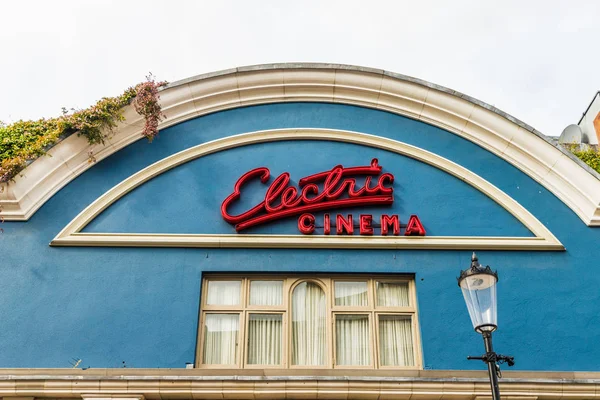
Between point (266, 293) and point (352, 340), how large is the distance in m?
1.68

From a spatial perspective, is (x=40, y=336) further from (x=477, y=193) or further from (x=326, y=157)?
(x=477, y=193)

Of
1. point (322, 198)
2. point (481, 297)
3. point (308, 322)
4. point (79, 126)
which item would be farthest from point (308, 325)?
point (79, 126)

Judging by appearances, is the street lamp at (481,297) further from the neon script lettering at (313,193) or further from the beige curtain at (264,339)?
the neon script lettering at (313,193)

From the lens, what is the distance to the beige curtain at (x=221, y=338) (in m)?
11.8

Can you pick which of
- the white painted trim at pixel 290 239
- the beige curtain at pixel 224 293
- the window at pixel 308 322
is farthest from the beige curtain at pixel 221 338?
the white painted trim at pixel 290 239

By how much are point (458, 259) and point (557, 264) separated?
173 centimetres

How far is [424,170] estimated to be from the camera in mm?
13680

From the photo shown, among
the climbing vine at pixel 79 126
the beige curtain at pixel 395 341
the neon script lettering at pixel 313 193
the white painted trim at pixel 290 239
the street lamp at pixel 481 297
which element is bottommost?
the street lamp at pixel 481 297

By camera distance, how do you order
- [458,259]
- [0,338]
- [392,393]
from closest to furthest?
[392,393] → [0,338] → [458,259]

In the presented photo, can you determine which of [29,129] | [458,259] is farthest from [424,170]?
[29,129]

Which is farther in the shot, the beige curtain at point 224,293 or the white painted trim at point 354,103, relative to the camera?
the white painted trim at point 354,103

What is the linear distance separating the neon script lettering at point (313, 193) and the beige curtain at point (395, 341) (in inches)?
86.9

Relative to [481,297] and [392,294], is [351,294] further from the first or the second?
[481,297]

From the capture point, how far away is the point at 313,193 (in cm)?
1334
